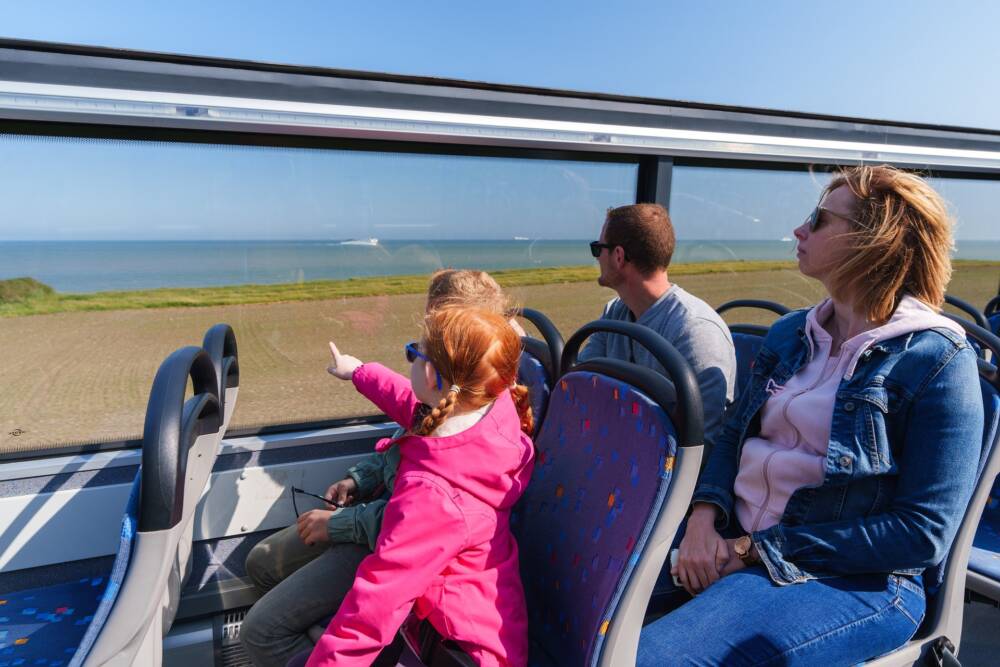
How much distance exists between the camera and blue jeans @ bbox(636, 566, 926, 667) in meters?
1.35

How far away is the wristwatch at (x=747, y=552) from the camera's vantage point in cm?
155

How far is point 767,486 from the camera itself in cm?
163

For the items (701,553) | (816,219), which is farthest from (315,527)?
(816,219)

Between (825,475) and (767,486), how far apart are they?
0.18 m

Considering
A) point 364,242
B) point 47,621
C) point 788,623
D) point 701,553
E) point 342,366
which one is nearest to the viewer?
point 788,623

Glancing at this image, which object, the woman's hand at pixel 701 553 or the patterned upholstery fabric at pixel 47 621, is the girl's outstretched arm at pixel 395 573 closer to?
the patterned upholstery fabric at pixel 47 621

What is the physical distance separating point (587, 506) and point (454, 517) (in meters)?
0.30

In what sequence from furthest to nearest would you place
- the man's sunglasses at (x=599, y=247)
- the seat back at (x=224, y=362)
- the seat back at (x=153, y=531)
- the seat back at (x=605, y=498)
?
the man's sunglasses at (x=599, y=247) < the seat back at (x=224, y=362) < the seat back at (x=605, y=498) < the seat back at (x=153, y=531)

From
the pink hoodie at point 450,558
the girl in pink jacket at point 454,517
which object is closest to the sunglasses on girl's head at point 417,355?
the girl in pink jacket at point 454,517

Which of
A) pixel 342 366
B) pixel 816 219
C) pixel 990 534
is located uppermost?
pixel 816 219

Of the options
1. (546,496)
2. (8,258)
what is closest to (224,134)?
(8,258)

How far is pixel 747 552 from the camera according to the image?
61.1 inches

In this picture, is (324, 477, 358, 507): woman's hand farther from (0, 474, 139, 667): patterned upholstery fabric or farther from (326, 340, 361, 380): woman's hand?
(0, 474, 139, 667): patterned upholstery fabric

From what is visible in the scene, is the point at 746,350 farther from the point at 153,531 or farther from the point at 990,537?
the point at 153,531
